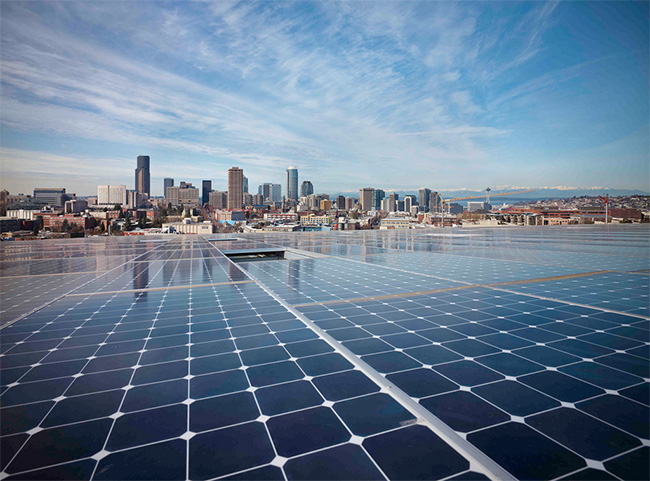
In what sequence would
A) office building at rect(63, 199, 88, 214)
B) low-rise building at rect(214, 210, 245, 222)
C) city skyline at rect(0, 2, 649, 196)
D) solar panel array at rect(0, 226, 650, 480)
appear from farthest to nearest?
1. low-rise building at rect(214, 210, 245, 222)
2. office building at rect(63, 199, 88, 214)
3. city skyline at rect(0, 2, 649, 196)
4. solar panel array at rect(0, 226, 650, 480)

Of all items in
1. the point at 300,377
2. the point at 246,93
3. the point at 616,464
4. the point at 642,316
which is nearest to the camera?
the point at 616,464

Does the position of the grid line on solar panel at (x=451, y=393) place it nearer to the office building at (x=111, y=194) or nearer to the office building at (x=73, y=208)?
the office building at (x=73, y=208)

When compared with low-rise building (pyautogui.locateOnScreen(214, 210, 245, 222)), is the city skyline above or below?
above

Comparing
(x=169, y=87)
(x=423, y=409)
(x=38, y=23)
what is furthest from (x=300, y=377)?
(x=169, y=87)

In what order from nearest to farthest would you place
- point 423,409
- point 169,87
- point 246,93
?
point 423,409 → point 169,87 → point 246,93

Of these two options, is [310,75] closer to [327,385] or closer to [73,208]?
[327,385]

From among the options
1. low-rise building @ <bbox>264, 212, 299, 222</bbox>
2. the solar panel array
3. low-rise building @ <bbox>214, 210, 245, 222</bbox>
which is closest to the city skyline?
the solar panel array

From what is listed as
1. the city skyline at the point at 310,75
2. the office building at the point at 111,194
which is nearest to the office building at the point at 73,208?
the city skyline at the point at 310,75

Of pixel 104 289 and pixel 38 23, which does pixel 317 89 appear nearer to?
pixel 38 23

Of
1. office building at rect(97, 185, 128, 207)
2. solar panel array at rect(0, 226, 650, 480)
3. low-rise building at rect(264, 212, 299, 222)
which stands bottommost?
solar panel array at rect(0, 226, 650, 480)

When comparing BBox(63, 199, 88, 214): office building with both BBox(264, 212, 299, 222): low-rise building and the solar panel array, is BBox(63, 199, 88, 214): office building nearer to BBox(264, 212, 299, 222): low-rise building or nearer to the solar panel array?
BBox(264, 212, 299, 222): low-rise building
